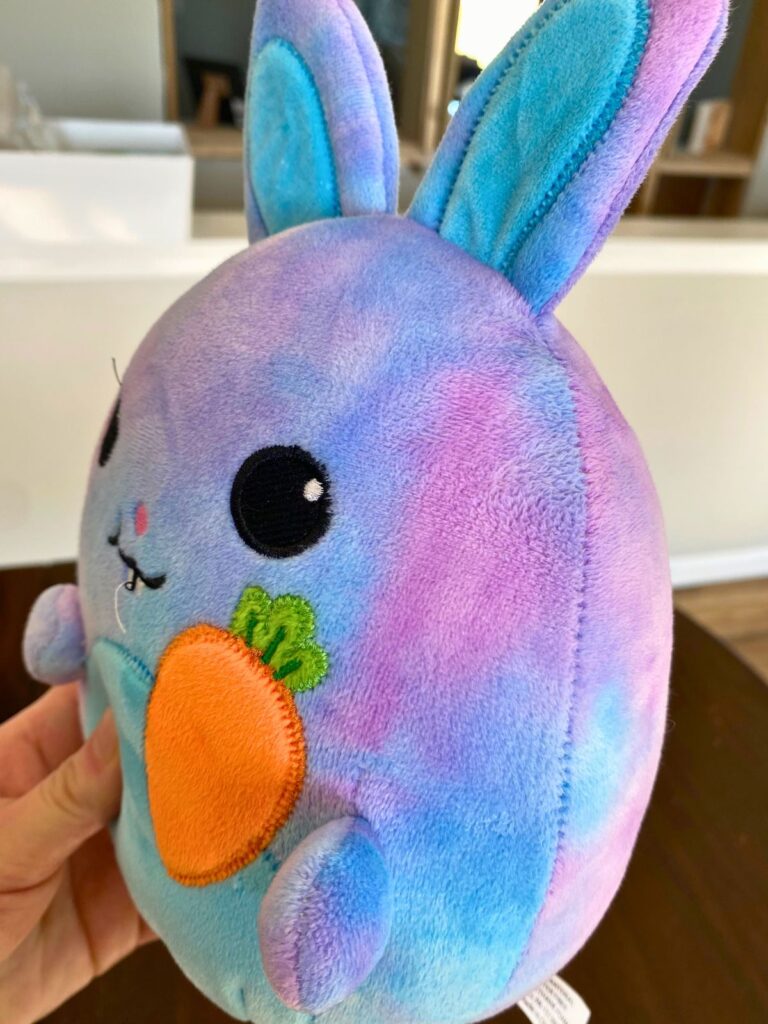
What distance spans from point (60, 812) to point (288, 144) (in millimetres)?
336

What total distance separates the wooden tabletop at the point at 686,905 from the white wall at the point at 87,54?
0.84 metres

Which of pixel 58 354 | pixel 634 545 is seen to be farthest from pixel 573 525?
pixel 58 354

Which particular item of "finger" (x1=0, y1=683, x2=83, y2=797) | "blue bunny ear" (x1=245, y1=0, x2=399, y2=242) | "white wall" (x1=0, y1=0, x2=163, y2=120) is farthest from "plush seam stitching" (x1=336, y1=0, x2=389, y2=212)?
"white wall" (x1=0, y1=0, x2=163, y2=120)

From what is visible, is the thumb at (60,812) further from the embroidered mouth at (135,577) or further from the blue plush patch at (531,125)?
the blue plush patch at (531,125)

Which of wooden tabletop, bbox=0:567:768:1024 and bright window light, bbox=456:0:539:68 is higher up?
bright window light, bbox=456:0:539:68

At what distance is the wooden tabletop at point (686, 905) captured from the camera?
0.52 metres

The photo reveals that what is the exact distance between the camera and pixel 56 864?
46 cm

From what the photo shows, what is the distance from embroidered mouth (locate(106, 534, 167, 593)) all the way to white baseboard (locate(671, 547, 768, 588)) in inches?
51.2

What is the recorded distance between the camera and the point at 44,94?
47.7 inches

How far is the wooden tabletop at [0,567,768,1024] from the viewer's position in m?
0.52

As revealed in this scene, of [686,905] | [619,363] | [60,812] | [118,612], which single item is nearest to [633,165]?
[118,612]

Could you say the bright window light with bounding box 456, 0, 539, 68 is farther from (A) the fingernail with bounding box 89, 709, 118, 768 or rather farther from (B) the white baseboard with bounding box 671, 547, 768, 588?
(A) the fingernail with bounding box 89, 709, 118, 768

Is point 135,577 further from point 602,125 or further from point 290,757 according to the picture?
point 602,125

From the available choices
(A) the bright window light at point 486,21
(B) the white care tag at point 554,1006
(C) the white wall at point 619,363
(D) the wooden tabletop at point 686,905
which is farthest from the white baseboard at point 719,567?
(B) the white care tag at point 554,1006
